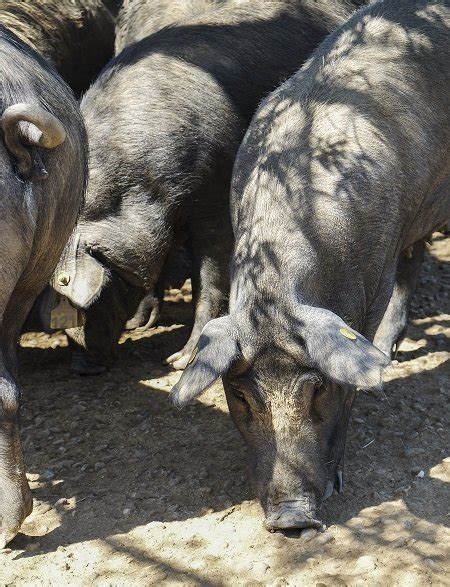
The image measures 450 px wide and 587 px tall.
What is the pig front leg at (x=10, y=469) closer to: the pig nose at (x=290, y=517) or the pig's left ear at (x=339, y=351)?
the pig nose at (x=290, y=517)

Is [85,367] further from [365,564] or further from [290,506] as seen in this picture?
[365,564]

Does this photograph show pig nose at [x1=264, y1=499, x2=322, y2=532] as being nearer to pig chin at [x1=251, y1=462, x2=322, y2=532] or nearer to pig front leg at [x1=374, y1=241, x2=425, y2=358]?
pig chin at [x1=251, y1=462, x2=322, y2=532]

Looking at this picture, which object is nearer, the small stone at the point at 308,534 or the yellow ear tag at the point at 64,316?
the small stone at the point at 308,534

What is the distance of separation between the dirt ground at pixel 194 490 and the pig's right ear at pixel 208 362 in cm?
70

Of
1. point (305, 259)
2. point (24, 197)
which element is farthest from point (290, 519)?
point (24, 197)

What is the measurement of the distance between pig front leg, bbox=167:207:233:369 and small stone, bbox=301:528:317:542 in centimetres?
228

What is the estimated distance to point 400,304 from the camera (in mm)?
7262

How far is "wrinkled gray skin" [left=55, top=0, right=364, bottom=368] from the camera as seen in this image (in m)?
6.86

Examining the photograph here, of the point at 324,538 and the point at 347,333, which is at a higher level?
the point at 347,333

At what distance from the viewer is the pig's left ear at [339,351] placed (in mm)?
4820

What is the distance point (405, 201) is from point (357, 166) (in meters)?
0.40

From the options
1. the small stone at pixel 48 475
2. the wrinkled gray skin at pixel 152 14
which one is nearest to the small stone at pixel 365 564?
the small stone at pixel 48 475

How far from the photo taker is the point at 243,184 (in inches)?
234

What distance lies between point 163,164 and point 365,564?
311cm
